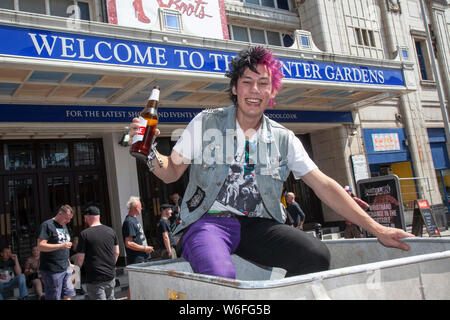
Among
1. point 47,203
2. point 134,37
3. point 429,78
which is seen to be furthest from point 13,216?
point 429,78

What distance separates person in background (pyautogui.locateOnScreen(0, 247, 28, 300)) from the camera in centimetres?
772

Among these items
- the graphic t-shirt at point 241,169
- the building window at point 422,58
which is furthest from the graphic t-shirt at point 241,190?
the building window at point 422,58

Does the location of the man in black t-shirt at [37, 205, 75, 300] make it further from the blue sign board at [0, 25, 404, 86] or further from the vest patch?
the vest patch

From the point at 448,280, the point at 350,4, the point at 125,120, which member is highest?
the point at 350,4

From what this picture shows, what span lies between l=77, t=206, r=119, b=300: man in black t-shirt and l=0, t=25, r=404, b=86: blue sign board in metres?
3.45

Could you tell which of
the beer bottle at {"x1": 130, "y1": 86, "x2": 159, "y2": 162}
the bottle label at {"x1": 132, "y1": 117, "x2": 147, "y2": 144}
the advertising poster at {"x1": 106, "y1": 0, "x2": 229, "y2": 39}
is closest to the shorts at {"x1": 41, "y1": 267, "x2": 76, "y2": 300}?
the beer bottle at {"x1": 130, "y1": 86, "x2": 159, "y2": 162}

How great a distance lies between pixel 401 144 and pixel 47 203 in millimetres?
13549

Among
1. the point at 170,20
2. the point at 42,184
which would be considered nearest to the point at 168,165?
the point at 170,20

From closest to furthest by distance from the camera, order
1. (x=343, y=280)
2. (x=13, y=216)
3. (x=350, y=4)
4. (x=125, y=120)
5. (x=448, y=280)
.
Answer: (x=343, y=280) → (x=448, y=280) → (x=13, y=216) → (x=125, y=120) → (x=350, y=4)

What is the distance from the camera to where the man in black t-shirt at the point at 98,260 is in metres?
5.96

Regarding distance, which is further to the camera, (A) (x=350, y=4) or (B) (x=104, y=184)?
(A) (x=350, y=4)

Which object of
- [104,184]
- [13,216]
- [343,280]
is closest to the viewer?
[343,280]
